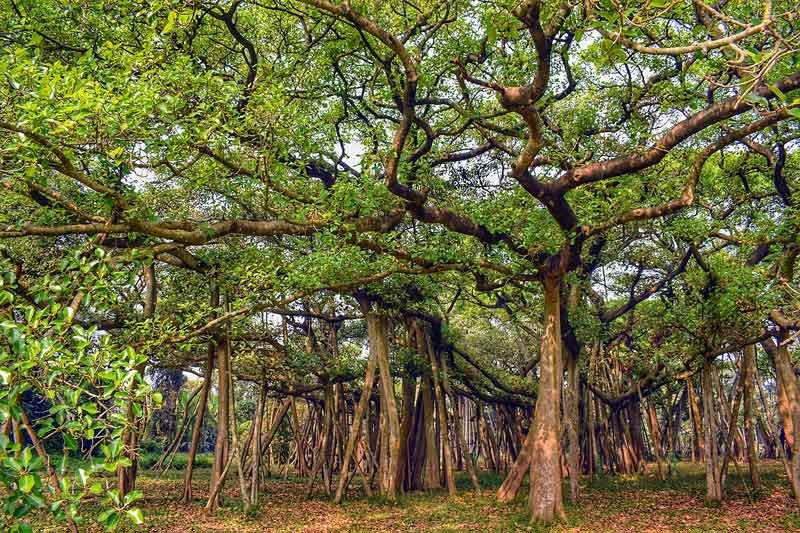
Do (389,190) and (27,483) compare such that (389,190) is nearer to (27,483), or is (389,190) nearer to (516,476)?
(27,483)

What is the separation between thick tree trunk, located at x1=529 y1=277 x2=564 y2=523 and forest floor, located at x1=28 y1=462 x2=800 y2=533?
0.38 metres

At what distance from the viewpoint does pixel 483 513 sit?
1162 cm

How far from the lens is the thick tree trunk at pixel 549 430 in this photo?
416 inches

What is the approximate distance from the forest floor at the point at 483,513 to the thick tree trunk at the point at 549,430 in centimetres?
38

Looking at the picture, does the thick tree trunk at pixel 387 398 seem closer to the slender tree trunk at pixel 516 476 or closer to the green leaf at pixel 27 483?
the slender tree trunk at pixel 516 476

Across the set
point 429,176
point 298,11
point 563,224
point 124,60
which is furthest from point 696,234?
point 124,60

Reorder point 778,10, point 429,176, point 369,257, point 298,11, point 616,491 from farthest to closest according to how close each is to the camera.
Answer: point 616,491 < point 369,257 < point 429,176 < point 298,11 < point 778,10

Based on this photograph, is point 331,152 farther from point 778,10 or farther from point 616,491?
point 616,491

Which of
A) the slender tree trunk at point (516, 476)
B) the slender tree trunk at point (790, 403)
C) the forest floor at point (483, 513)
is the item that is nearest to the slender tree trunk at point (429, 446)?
the forest floor at point (483, 513)

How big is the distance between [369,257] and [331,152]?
2186 millimetres

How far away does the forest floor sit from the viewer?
393 inches

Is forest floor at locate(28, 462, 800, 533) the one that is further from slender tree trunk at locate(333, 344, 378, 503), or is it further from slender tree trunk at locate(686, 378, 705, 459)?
slender tree trunk at locate(686, 378, 705, 459)

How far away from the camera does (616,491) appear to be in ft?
48.7

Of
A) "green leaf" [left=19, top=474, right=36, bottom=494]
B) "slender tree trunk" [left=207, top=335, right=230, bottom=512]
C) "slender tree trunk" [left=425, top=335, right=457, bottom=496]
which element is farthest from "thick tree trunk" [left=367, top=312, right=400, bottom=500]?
"green leaf" [left=19, top=474, right=36, bottom=494]
